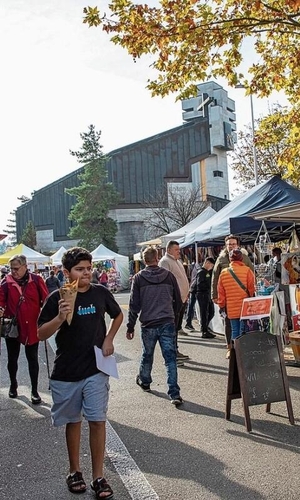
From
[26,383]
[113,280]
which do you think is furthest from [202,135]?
[26,383]

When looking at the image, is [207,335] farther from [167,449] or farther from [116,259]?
[116,259]

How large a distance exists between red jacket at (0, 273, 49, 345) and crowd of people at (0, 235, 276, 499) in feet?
0.04

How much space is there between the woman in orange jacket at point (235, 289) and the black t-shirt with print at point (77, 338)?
14.2 feet

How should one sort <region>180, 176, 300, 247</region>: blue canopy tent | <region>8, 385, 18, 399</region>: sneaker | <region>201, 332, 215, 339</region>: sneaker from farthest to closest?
<region>201, 332, 215, 339</region>: sneaker < <region>180, 176, 300, 247</region>: blue canopy tent < <region>8, 385, 18, 399</region>: sneaker

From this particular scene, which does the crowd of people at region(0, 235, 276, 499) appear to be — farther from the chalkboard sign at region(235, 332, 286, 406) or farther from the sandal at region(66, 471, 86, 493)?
the chalkboard sign at region(235, 332, 286, 406)

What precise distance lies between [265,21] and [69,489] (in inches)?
286

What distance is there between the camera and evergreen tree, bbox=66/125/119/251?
52.4 m

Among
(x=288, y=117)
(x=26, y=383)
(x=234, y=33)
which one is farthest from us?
(x=288, y=117)

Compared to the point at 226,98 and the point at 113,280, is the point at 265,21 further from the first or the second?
the point at 226,98

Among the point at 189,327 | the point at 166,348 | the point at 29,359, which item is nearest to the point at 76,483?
the point at 166,348

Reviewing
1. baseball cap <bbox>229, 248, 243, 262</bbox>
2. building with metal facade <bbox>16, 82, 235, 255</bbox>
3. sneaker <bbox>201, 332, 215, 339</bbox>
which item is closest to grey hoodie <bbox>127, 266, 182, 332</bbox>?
baseball cap <bbox>229, 248, 243, 262</bbox>

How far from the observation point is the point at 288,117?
→ 11039 mm

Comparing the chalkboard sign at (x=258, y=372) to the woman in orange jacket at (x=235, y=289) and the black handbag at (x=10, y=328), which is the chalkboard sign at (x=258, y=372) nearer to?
the woman in orange jacket at (x=235, y=289)

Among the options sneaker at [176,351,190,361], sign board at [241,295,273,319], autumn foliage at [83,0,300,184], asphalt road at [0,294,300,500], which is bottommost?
asphalt road at [0,294,300,500]
